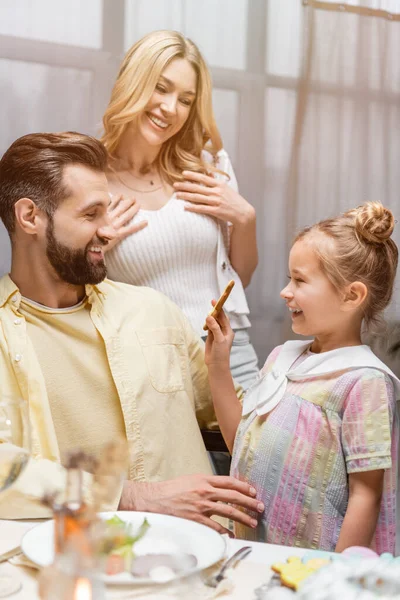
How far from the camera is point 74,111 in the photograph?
2.80 metres

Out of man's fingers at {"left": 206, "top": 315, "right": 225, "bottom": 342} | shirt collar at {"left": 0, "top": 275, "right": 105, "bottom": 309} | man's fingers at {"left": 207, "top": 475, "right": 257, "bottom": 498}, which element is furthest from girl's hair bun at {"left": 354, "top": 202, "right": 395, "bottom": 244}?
shirt collar at {"left": 0, "top": 275, "right": 105, "bottom": 309}

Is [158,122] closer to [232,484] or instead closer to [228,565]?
[232,484]

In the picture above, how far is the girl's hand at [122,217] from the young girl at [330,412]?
0.64 m

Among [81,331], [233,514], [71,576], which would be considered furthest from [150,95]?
[71,576]

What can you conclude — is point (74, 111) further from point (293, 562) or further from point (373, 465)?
point (293, 562)

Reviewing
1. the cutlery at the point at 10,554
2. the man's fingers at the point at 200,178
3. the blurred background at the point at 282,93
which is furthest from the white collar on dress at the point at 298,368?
the blurred background at the point at 282,93

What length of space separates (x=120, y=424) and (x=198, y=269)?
74cm

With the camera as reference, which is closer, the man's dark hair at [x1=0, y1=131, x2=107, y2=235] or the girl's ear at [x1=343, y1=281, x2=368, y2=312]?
the girl's ear at [x1=343, y1=281, x2=368, y2=312]

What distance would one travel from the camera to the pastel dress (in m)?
1.49

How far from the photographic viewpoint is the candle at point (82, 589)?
0.67 m

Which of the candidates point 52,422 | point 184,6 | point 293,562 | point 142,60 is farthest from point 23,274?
point 184,6

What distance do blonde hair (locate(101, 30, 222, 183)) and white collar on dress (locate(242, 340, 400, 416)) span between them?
934 millimetres

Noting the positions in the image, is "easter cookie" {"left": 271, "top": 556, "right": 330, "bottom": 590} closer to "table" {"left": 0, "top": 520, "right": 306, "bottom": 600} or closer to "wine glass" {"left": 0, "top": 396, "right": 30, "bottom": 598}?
"table" {"left": 0, "top": 520, "right": 306, "bottom": 600}

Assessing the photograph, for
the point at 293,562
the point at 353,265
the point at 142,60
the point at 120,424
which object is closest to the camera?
the point at 293,562
